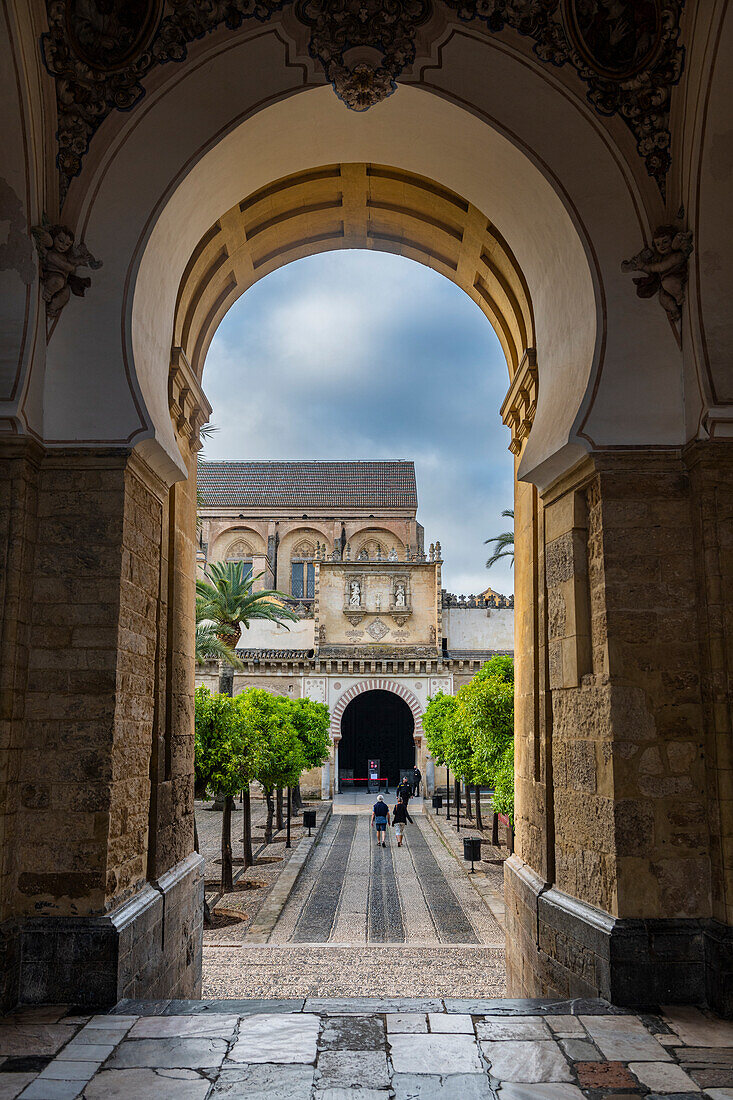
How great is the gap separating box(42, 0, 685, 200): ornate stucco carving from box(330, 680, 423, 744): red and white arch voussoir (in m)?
29.8

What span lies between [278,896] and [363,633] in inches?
870

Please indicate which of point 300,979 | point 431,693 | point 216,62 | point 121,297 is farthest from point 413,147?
point 431,693

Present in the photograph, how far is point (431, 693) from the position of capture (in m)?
34.1

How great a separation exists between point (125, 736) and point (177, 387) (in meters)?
2.78

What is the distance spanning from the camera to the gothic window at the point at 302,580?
43.2 metres

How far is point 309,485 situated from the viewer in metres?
46.4

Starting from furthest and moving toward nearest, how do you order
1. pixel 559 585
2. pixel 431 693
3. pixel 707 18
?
1. pixel 431 693
2. pixel 559 585
3. pixel 707 18

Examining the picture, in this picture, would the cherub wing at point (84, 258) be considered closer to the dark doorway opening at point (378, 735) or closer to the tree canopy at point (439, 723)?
the tree canopy at point (439, 723)

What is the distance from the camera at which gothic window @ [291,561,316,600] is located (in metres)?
43.2

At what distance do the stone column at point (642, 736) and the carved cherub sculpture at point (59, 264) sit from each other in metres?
3.40

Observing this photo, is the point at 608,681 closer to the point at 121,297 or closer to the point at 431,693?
the point at 121,297

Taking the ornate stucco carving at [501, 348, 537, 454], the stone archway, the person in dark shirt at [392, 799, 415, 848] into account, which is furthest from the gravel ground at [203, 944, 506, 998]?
the person in dark shirt at [392, 799, 415, 848]

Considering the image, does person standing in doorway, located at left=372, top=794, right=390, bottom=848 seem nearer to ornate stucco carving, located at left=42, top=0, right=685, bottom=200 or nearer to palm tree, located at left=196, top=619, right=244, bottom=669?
palm tree, located at left=196, top=619, right=244, bottom=669

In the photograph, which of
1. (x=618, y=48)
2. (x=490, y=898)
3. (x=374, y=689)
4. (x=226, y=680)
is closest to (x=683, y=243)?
Result: (x=618, y=48)
